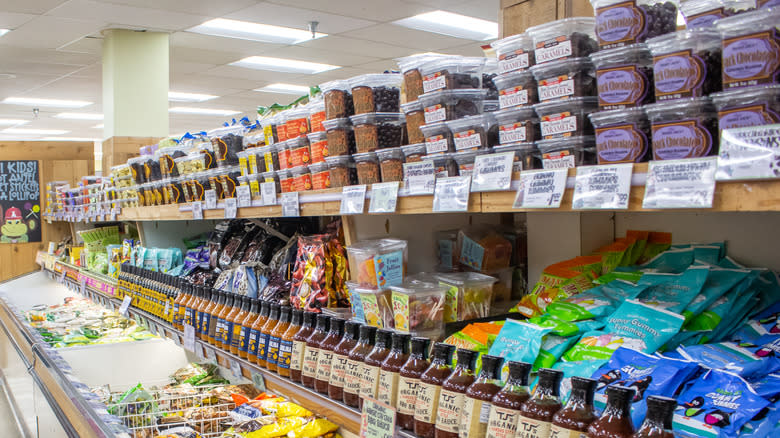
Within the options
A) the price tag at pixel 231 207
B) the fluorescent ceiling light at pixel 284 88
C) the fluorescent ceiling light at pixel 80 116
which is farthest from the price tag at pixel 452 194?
the fluorescent ceiling light at pixel 80 116

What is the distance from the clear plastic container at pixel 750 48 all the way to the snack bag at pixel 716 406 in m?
0.46

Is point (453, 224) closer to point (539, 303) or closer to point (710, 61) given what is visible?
point (539, 303)

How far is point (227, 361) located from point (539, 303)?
113 cm

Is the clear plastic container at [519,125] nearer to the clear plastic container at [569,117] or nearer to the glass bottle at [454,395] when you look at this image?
the clear plastic container at [569,117]

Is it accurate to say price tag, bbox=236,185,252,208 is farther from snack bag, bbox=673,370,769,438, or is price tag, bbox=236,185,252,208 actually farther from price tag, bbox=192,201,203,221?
snack bag, bbox=673,370,769,438

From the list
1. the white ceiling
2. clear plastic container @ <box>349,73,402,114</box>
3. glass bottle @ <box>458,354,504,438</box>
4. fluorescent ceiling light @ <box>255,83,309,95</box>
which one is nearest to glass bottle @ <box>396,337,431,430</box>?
glass bottle @ <box>458,354,504,438</box>

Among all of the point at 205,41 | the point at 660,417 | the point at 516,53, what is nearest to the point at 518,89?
the point at 516,53

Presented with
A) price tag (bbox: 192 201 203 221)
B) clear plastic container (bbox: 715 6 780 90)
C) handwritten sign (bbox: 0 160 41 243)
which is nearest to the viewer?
clear plastic container (bbox: 715 6 780 90)

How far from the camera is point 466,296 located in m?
1.62

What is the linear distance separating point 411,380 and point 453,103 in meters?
0.59

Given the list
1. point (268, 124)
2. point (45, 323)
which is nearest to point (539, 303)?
point (268, 124)

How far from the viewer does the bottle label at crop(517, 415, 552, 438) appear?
95 centimetres

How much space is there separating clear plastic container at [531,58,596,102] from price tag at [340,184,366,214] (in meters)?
0.58

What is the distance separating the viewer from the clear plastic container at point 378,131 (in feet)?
5.17
